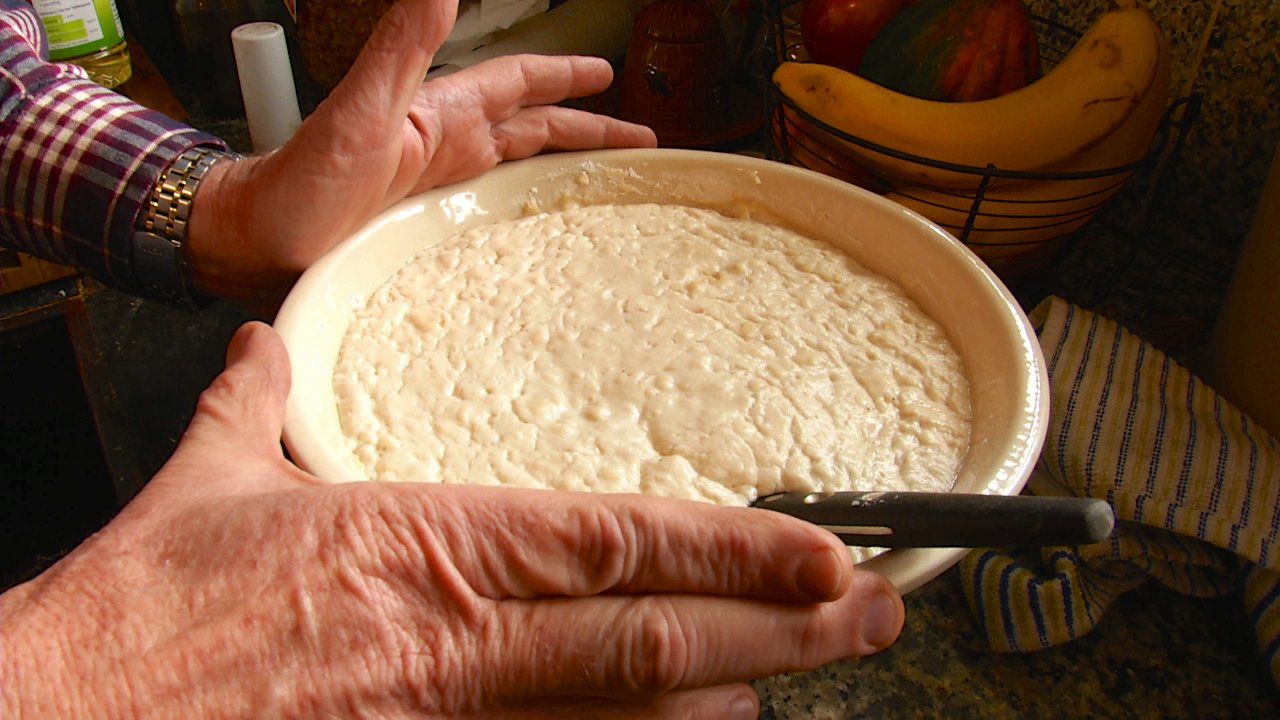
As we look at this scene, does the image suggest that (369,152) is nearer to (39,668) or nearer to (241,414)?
(241,414)

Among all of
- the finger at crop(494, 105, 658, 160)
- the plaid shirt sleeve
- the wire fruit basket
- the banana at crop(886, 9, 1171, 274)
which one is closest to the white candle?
the plaid shirt sleeve

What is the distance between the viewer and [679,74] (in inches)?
47.3

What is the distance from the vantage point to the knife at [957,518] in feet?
1.37

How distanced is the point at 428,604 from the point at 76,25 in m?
1.20

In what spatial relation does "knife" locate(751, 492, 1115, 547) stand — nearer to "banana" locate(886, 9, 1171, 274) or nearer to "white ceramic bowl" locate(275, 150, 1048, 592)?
"white ceramic bowl" locate(275, 150, 1048, 592)

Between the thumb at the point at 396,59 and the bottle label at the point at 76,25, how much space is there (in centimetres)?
74

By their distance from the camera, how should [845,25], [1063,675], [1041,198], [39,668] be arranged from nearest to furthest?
[39,668]
[1063,675]
[1041,198]
[845,25]

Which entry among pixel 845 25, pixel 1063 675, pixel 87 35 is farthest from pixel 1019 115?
pixel 87 35

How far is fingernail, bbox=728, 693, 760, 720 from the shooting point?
485mm

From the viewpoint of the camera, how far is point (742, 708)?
0.49 m

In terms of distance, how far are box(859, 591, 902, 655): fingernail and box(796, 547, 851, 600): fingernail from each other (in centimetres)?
5

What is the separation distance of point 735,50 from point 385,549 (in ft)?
3.81

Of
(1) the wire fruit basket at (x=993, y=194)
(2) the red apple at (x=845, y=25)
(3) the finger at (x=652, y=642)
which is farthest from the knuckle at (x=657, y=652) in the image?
(2) the red apple at (x=845, y=25)

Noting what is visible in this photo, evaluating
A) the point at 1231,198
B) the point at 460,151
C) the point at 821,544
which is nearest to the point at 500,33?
the point at 460,151
